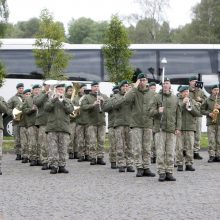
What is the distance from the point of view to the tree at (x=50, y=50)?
1137 inches

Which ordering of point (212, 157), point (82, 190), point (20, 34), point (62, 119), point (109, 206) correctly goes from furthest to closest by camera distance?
point (20, 34) < point (212, 157) < point (62, 119) < point (82, 190) < point (109, 206)

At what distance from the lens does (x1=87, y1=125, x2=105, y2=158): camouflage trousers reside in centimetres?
2053

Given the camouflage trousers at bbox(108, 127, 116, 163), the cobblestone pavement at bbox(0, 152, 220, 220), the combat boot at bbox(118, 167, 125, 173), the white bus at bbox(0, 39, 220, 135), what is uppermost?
the white bus at bbox(0, 39, 220, 135)

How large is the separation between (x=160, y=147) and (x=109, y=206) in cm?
402

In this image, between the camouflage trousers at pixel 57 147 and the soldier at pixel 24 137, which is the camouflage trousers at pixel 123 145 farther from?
the soldier at pixel 24 137

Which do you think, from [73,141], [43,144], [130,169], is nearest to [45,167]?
[43,144]

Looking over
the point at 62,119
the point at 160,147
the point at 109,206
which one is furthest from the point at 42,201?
the point at 62,119

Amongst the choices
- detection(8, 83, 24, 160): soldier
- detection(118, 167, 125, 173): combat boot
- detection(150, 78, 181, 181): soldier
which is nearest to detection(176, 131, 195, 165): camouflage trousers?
detection(118, 167, 125, 173): combat boot

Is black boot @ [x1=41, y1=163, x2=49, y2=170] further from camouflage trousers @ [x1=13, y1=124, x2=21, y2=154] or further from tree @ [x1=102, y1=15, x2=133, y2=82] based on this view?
tree @ [x1=102, y1=15, x2=133, y2=82]

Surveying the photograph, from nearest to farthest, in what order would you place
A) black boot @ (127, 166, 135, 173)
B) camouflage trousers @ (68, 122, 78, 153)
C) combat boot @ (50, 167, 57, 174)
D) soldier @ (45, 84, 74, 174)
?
combat boot @ (50, 167, 57, 174) → soldier @ (45, 84, 74, 174) → black boot @ (127, 166, 135, 173) → camouflage trousers @ (68, 122, 78, 153)

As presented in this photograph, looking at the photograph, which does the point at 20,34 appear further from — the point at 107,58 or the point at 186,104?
the point at 186,104

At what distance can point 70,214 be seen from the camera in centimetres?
1138

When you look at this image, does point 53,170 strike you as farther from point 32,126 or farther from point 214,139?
point 214,139

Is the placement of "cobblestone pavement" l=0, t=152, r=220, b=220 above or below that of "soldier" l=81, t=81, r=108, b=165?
below
